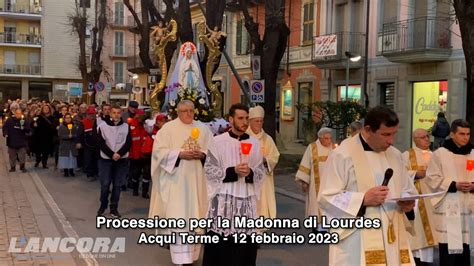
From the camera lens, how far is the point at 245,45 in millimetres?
34906

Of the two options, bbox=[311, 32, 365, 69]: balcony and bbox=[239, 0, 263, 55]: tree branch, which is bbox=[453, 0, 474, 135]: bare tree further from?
bbox=[311, 32, 365, 69]: balcony

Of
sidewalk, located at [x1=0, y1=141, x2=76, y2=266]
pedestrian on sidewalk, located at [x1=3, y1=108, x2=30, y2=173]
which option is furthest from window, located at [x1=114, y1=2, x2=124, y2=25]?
sidewalk, located at [x1=0, y1=141, x2=76, y2=266]

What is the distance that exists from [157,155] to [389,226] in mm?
3592

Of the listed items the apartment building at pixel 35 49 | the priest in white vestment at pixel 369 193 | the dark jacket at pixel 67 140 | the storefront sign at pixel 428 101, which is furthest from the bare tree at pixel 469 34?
the apartment building at pixel 35 49

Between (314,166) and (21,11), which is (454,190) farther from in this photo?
(21,11)

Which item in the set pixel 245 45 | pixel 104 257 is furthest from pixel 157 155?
pixel 245 45

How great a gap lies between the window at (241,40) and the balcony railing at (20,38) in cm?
3560

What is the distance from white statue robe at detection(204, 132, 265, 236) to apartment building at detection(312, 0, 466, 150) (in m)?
12.7

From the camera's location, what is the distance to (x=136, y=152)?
13.1 meters

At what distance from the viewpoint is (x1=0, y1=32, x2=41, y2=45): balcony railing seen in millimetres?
63094

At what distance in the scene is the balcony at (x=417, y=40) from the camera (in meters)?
20.8

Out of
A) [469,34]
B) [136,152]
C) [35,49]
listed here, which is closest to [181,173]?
[469,34]

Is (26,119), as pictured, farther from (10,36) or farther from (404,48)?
(10,36)

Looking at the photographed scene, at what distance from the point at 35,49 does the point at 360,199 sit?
65.3 m
